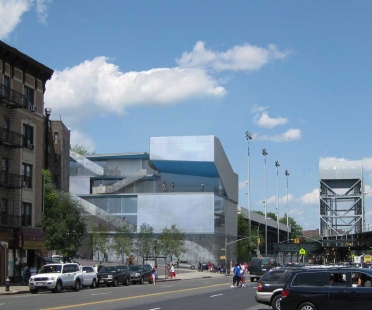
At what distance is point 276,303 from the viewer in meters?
24.8

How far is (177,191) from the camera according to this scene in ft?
378

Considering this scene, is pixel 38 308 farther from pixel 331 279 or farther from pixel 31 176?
pixel 31 176

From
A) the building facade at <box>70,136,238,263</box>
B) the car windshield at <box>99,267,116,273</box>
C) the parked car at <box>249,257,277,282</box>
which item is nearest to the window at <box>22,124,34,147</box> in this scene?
the car windshield at <box>99,267,116,273</box>

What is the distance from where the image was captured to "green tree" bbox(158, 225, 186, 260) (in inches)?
3849

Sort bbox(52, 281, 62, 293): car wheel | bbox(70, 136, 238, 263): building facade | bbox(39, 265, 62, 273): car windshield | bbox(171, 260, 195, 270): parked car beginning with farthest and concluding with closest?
bbox(70, 136, 238, 263): building facade → bbox(171, 260, 195, 270): parked car → bbox(39, 265, 62, 273): car windshield → bbox(52, 281, 62, 293): car wheel

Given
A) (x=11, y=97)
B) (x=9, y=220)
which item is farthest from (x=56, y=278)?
(x=11, y=97)

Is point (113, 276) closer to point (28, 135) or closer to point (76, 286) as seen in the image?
point (76, 286)

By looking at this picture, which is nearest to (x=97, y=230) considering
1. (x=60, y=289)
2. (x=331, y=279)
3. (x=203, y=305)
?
(x=60, y=289)

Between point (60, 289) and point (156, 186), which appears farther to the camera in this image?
point (156, 186)

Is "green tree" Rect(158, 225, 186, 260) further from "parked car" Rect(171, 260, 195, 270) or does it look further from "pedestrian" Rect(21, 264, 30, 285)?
"pedestrian" Rect(21, 264, 30, 285)

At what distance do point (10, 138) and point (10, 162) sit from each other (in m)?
1.93

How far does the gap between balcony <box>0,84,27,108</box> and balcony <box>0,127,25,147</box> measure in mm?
2115

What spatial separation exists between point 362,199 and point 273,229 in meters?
40.5

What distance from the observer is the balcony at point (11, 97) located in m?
50.7
